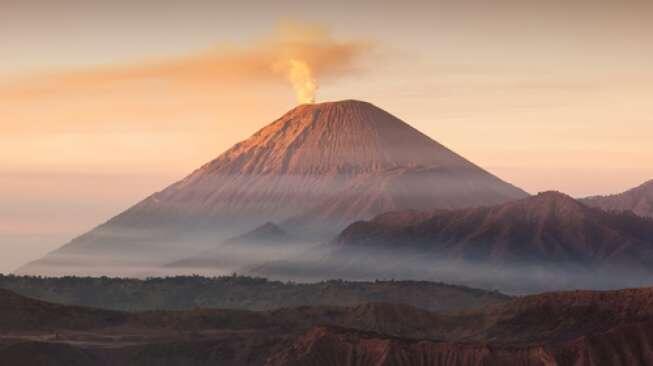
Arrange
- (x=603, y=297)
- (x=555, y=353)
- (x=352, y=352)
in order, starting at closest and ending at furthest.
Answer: (x=555, y=353)
(x=352, y=352)
(x=603, y=297)

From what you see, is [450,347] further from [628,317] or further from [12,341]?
[12,341]

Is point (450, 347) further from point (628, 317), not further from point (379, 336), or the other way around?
point (628, 317)

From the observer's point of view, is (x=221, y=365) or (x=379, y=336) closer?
(x=379, y=336)

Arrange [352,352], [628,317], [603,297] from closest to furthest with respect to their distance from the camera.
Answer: [352,352] < [628,317] < [603,297]

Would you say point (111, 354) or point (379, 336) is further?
point (111, 354)

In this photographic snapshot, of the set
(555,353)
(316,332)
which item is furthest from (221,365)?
(555,353)

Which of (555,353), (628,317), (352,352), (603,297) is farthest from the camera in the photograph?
(603,297)

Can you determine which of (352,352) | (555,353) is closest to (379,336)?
(352,352)

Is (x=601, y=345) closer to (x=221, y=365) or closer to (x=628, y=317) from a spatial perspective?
(x=628, y=317)
